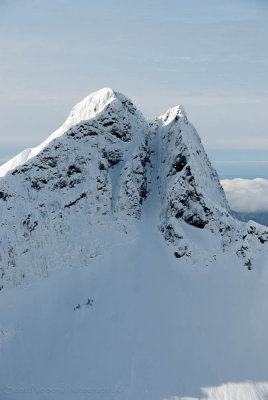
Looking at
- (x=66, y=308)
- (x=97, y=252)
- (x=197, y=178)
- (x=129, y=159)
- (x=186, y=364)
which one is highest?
(x=129, y=159)

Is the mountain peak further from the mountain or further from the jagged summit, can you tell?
the jagged summit

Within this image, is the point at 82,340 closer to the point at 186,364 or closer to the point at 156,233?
the point at 186,364

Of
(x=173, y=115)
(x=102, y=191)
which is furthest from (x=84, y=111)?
(x=102, y=191)

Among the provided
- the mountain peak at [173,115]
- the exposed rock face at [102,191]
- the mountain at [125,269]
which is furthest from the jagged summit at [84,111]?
the mountain peak at [173,115]

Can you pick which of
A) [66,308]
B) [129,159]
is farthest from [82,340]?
[129,159]

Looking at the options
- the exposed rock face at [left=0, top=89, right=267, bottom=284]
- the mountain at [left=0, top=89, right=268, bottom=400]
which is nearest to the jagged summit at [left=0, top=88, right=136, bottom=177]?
the exposed rock face at [left=0, top=89, right=267, bottom=284]

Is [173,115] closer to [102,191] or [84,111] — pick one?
[84,111]

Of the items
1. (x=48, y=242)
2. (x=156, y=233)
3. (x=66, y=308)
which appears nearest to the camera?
(x=66, y=308)
